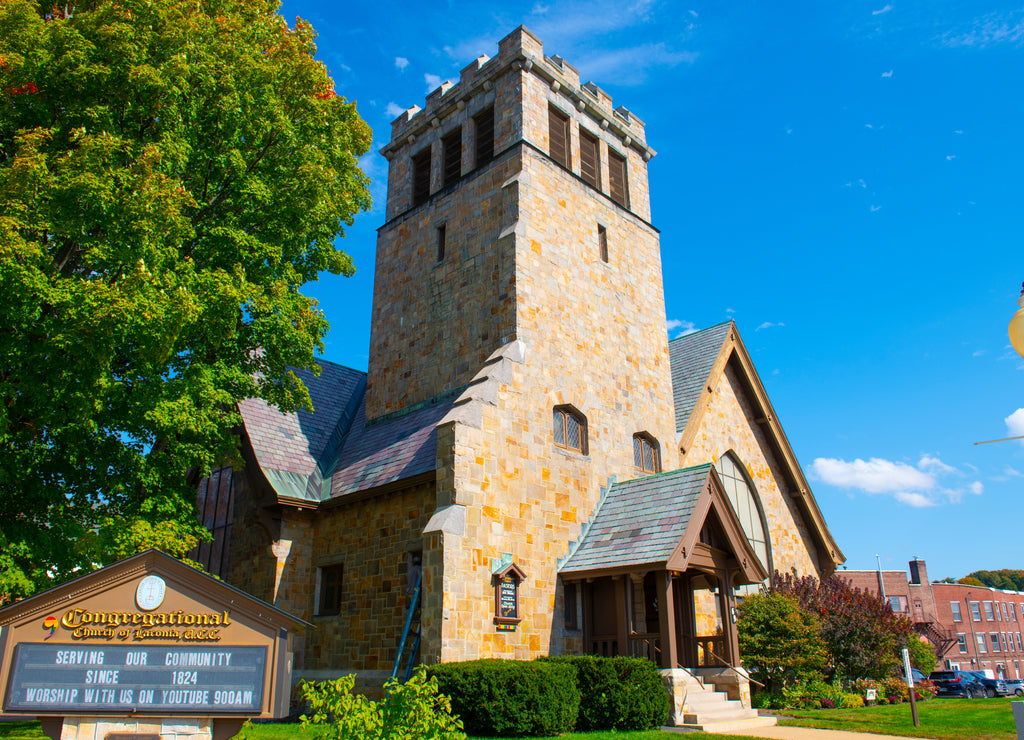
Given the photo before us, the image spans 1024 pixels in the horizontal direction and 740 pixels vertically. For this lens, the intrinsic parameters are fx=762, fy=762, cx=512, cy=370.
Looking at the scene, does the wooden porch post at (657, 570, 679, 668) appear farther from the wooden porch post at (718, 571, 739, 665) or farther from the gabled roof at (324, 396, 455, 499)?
the gabled roof at (324, 396, 455, 499)

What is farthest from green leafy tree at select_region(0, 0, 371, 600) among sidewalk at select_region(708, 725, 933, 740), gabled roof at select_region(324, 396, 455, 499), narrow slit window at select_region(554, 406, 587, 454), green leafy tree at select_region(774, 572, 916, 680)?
green leafy tree at select_region(774, 572, 916, 680)

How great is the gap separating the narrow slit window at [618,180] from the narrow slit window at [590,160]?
0.56m

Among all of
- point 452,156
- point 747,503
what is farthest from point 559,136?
point 747,503

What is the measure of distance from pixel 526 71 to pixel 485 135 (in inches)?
83.7

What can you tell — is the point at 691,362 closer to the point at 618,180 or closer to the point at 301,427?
the point at 618,180

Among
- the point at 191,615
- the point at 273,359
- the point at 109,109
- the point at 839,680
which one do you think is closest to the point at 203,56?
the point at 109,109

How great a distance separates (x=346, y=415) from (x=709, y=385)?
37.5 ft

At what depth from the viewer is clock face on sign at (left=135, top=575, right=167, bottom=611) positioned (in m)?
7.32

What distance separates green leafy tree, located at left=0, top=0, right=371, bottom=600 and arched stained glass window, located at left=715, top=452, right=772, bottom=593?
48.1 ft

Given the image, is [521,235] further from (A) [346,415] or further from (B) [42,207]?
(B) [42,207]

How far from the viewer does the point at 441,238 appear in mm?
22203

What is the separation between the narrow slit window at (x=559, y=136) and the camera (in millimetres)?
22109

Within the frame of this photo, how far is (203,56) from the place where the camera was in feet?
43.2

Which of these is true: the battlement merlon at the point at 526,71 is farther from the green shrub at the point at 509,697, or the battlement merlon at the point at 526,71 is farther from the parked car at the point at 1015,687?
the parked car at the point at 1015,687
